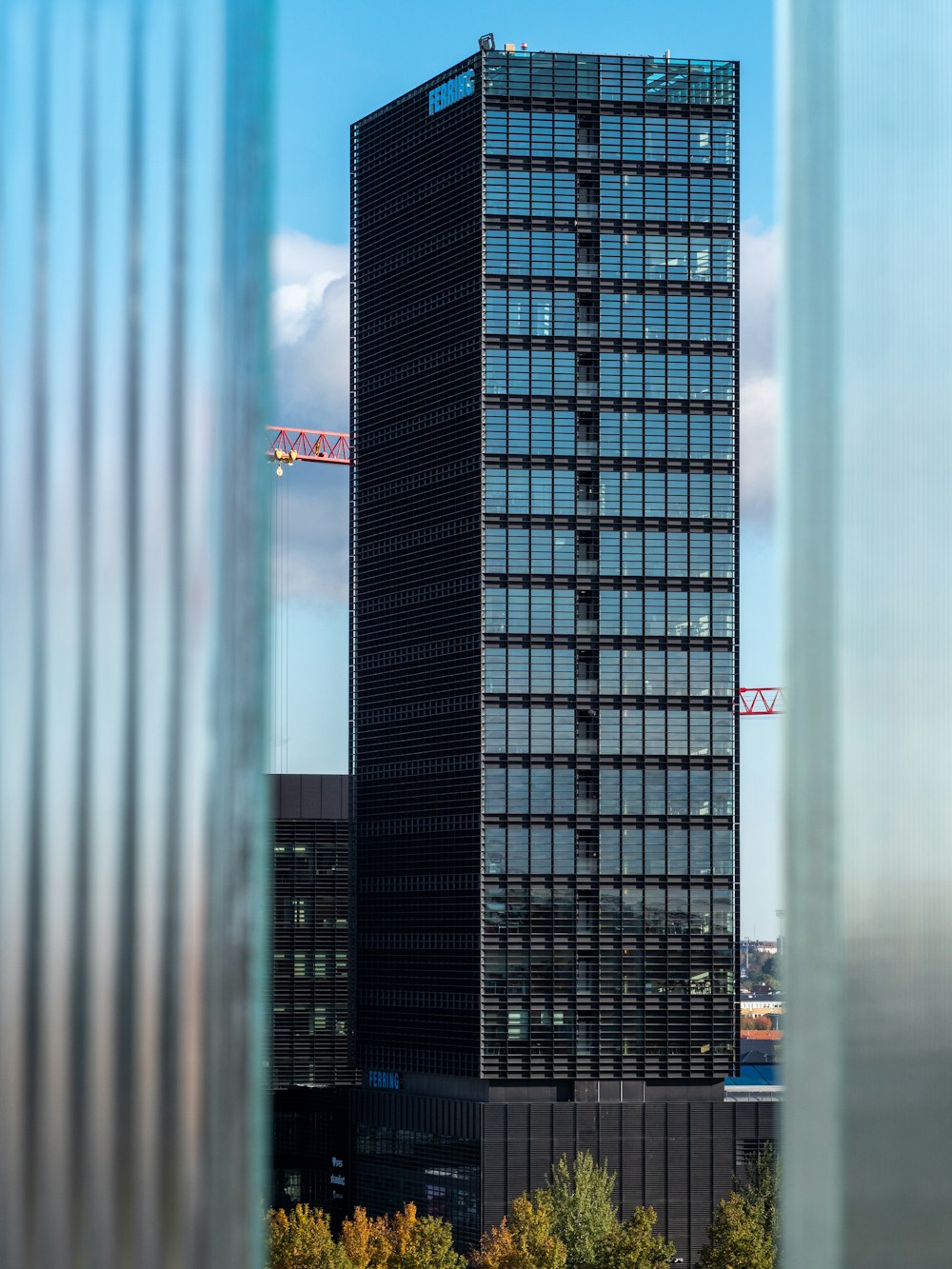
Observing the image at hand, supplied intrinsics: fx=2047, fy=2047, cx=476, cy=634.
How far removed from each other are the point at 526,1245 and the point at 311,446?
39.2m

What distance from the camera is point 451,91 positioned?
49.3 m

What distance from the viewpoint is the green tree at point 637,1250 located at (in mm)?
34312

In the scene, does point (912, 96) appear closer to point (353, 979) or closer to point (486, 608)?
point (486, 608)

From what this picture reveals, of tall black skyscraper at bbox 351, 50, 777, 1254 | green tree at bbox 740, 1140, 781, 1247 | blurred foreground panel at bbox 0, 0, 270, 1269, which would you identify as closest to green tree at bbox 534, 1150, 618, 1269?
green tree at bbox 740, 1140, 781, 1247

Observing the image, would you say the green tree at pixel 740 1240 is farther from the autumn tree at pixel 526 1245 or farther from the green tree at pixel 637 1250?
the autumn tree at pixel 526 1245

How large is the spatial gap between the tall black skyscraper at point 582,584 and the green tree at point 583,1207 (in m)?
3.46

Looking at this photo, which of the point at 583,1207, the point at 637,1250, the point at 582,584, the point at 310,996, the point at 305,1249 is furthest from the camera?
the point at 310,996

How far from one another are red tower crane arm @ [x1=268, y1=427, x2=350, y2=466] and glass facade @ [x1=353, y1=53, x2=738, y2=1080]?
20.8 m

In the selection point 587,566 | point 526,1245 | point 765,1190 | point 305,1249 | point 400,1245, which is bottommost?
point 765,1190

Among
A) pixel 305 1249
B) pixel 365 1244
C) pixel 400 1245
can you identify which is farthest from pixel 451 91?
pixel 305 1249

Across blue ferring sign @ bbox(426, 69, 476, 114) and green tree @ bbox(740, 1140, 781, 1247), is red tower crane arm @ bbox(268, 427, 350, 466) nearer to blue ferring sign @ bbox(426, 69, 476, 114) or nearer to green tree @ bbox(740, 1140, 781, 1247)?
blue ferring sign @ bbox(426, 69, 476, 114)

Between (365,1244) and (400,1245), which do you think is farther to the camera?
(400,1245)

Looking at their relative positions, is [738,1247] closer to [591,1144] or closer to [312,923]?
[591,1144]

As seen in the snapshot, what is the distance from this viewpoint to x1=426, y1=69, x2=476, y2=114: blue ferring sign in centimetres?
4853
